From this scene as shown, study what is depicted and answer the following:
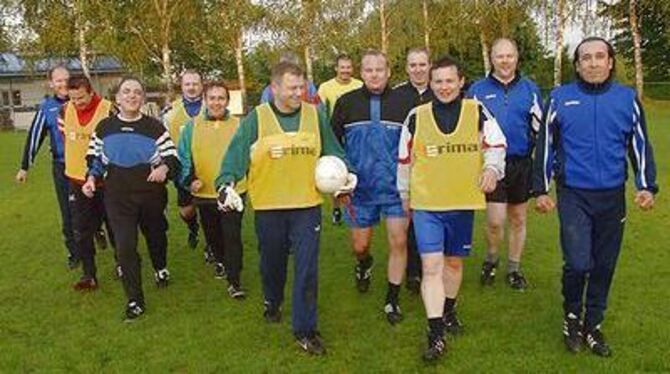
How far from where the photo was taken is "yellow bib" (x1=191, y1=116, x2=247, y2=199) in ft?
24.9

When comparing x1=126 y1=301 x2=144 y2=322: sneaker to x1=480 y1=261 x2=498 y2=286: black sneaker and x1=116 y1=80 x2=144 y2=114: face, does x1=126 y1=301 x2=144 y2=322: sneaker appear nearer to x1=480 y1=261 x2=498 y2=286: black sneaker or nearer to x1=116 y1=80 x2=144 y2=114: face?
x1=116 y1=80 x2=144 y2=114: face

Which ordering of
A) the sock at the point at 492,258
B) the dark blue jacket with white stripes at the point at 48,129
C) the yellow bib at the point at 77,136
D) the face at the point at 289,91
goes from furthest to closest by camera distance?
the dark blue jacket with white stripes at the point at 48,129
the yellow bib at the point at 77,136
the sock at the point at 492,258
the face at the point at 289,91

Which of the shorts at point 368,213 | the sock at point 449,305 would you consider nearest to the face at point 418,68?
the shorts at point 368,213

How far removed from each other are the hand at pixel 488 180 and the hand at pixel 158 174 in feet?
9.58

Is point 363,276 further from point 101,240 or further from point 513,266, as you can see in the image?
point 101,240

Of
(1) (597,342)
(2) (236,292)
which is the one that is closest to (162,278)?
(2) (236,292)

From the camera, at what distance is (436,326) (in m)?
5.63

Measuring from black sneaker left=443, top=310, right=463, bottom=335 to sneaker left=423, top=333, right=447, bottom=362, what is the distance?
50cm

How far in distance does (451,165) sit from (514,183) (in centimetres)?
200

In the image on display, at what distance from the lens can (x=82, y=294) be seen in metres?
7.89

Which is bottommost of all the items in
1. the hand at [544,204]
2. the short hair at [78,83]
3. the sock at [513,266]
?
the sock at [513,266]

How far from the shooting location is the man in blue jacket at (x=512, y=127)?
7141mm

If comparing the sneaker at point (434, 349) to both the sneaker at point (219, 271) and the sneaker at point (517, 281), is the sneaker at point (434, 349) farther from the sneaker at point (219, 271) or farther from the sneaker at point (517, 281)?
the sneaker at point (219, 271)

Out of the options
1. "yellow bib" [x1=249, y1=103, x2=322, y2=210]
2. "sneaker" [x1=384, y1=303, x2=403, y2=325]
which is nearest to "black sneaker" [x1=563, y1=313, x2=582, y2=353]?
"sneaker" [x1=384, y1=303, x2=403, y2=325]
